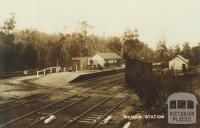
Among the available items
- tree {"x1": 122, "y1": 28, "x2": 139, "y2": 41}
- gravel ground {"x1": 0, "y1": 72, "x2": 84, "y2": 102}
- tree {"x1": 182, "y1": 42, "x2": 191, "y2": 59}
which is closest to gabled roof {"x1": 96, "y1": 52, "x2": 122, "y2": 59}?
tree {"x1": 122, "y1": 28, "x2": 139, "y2": 41}

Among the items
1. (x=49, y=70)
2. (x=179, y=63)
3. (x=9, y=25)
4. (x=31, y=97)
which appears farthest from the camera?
(x=31, y=97)

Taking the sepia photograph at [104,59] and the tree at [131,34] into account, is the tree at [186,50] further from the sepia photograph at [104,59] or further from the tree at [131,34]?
the tree at [131,34]

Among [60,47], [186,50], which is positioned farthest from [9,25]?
[186,50]

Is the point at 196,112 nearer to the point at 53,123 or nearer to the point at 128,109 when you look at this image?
the point at 128,109

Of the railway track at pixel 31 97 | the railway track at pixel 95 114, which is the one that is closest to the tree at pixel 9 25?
the railway track at pixel 31 97

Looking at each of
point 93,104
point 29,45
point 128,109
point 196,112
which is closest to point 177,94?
point 196,112

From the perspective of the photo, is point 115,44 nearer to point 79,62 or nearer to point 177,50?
point 79,62

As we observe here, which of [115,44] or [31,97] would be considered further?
[31,97]

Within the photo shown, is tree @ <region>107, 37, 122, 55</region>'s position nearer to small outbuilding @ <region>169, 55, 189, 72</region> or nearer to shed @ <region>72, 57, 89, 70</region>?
shed @ <region>72, 57, 89, 70</region>

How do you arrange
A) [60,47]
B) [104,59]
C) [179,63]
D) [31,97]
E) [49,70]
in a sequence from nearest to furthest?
[179,63], [60,47], [49,70], [31,97], [104,59]
